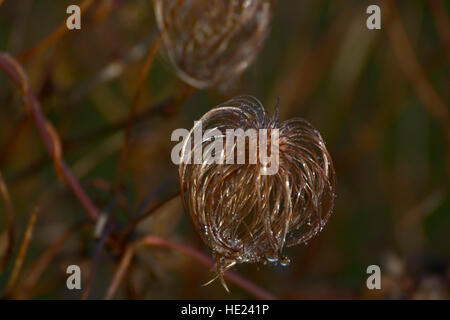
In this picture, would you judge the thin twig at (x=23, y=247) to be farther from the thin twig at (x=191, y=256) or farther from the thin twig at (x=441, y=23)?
the thin twig at (x=441, y=23)

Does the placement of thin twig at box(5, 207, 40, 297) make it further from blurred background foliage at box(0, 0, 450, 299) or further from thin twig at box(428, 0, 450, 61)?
thin twig at box(428, 0, 450, 61)

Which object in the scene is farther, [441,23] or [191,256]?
[441,23]

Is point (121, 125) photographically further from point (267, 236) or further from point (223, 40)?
point (267, 236)

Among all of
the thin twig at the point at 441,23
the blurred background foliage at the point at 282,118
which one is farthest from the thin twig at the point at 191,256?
the thin twig at the point at 441,23

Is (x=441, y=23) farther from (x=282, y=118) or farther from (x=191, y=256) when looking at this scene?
(x=191, y=256)

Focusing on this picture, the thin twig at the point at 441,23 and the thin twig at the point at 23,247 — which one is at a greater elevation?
the thin twig at the point at 441,23

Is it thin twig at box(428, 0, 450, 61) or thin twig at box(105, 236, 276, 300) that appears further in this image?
thin twig at box(428, 0, 450, 61)

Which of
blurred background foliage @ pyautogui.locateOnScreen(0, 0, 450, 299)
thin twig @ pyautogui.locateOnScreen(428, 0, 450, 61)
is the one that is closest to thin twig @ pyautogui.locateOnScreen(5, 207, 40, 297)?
blurred background foliage @ pyautogui.locateOnScreen(0, 0, 450, 299)

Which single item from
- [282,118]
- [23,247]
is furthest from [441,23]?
[23,247]
